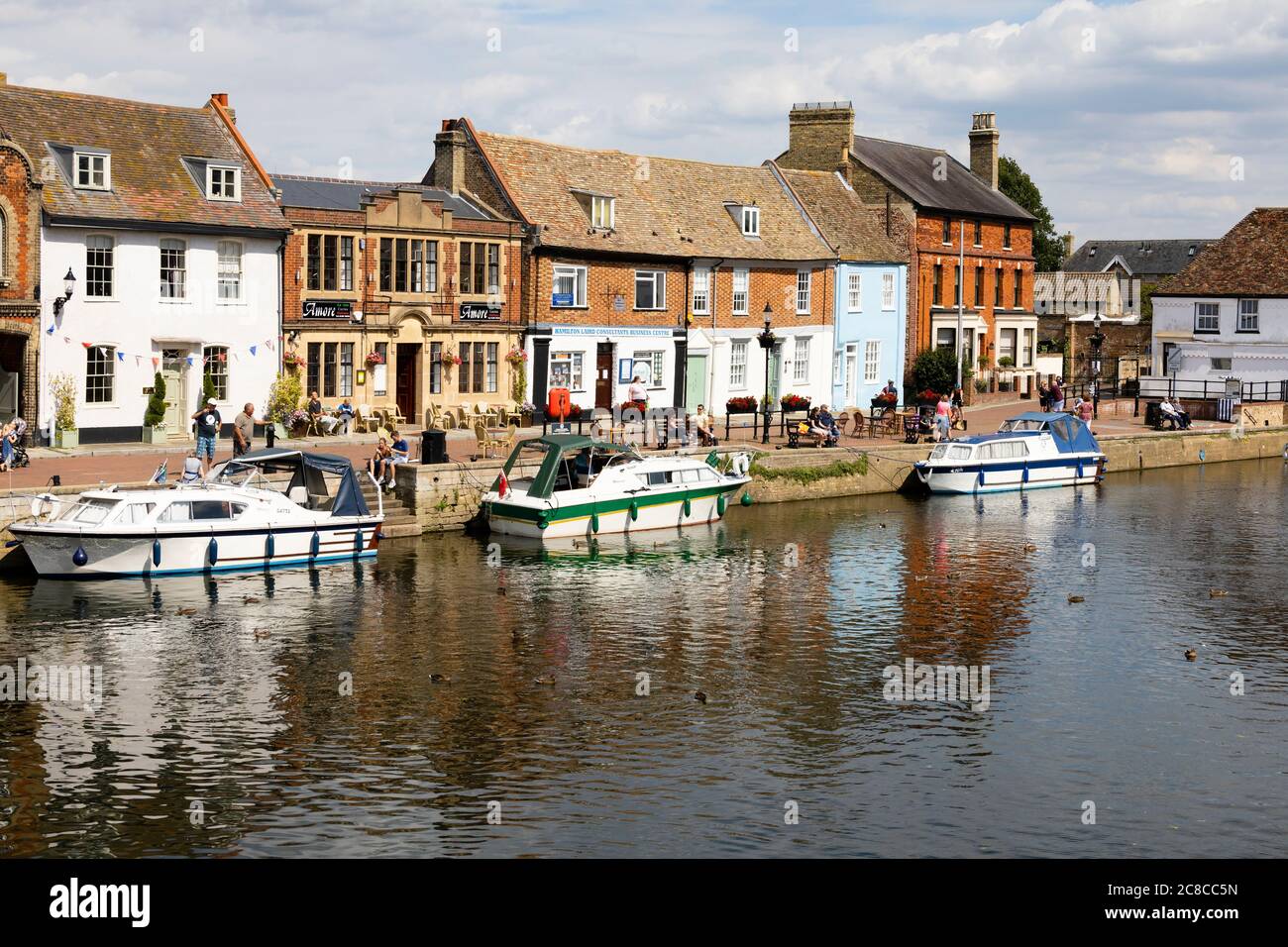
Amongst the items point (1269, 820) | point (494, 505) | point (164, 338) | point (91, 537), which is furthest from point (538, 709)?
point (164, 338)

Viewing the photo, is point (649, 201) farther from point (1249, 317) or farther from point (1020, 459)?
point (1249, 317)

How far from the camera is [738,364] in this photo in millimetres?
62031

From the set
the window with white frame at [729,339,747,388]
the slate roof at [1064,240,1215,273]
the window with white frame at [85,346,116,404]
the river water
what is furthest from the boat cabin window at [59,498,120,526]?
the slate roof at [1064,240,1215,273]

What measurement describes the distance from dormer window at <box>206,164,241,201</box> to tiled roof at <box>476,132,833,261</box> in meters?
10.6

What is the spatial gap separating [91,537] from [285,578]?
4.21 meters

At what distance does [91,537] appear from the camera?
3209 cm

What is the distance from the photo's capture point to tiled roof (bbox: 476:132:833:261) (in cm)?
5538

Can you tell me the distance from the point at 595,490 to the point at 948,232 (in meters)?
37.7

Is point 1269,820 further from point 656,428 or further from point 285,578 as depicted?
point 656,428

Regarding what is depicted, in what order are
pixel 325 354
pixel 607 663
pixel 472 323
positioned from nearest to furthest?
pixel 607 663 → pixel 325 354 → pixel 472 323

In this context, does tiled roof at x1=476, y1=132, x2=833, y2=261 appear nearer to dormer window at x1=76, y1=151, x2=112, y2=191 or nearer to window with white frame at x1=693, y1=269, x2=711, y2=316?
window with white frame at x1=693, y1=269, x2=711, y2=316

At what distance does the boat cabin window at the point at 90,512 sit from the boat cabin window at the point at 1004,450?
2862 cm

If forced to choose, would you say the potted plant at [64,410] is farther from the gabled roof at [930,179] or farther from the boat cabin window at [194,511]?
the gabled roof at [930,179]

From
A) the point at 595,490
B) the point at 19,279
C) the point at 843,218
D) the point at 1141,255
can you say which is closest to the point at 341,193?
the point at 19,279
